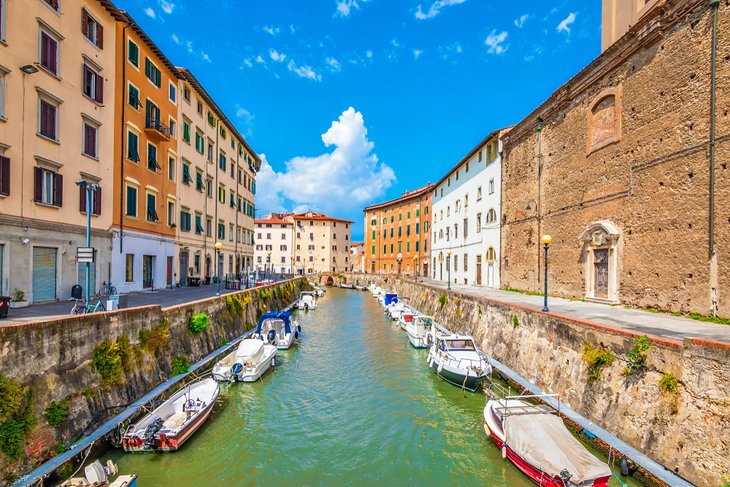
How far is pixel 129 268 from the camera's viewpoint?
22281 mm

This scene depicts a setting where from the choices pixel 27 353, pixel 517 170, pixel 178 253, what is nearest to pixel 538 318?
pixel 27 353

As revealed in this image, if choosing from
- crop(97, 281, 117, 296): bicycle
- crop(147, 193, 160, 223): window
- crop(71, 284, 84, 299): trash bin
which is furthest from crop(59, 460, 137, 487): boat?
crop(147, 193, 160, 223): window

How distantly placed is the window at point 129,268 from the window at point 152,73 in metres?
12.1

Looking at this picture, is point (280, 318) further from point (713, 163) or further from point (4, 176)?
point (713, 163)

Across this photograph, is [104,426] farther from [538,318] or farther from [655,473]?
[538,318]

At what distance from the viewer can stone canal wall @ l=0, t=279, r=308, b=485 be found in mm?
7078

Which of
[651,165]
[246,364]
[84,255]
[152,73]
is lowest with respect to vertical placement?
[246,364]

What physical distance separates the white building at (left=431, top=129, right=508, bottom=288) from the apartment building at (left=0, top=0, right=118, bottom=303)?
77.7 feet

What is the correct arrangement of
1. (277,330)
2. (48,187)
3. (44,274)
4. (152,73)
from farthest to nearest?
(152,73) < (277,330) < (48,187) < (44,274)

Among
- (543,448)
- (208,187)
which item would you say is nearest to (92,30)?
(208,187)

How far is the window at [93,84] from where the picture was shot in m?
18.6

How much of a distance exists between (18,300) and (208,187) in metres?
20.4

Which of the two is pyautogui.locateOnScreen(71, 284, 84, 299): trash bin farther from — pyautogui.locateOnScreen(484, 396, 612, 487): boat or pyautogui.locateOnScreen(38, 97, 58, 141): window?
pyautogui.locateOnScreen(484, 396, 612, 487): boat

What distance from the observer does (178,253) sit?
28.3 meters
